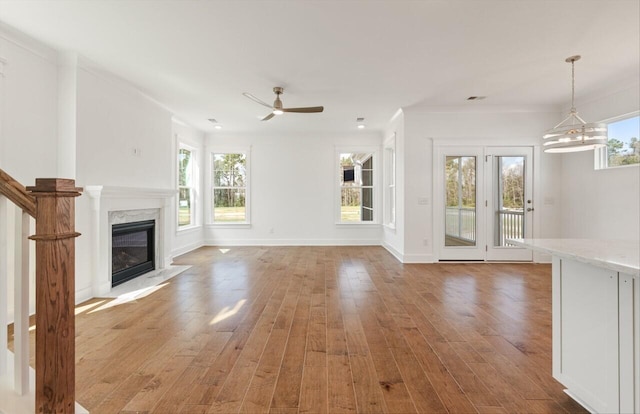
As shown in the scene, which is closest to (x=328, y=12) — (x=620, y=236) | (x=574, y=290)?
(x=574, y=290)

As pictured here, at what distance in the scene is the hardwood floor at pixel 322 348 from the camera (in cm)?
173

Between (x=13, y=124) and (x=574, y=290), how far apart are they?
462 centimetres

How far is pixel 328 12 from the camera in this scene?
2.60m

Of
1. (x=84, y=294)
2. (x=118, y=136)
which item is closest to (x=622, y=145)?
(x=118, y=136)

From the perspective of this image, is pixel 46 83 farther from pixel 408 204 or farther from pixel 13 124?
pixel 408 204

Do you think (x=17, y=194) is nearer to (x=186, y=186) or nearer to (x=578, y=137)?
(x=578, y=137)

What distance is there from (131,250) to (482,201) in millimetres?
5935

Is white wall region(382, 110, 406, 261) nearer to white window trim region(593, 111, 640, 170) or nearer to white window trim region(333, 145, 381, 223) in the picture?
white window trim region(333, 145, 381, 223)

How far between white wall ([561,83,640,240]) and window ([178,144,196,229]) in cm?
748

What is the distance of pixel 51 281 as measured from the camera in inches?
47.4

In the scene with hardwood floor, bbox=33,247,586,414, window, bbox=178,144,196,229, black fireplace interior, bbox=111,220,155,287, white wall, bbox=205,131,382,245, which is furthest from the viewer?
white wall, bbox=205,131,382,245

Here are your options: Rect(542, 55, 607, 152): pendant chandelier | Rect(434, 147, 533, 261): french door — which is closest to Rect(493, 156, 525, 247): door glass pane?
Rect(434, 147, 533, 261): french door

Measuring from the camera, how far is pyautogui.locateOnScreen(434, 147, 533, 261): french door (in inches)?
214

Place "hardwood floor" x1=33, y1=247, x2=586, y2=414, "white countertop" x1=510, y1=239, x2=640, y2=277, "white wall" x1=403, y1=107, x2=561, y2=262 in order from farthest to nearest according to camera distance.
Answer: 1. "white wall" x1=403, y1=107, x2=561, y2=262
2. "hardwood floor" x1=33, y1=247, x2=586, y2=414
3. "white countertop" x1=510, y1=239, x2=640, y2=277
